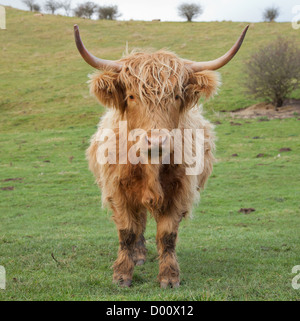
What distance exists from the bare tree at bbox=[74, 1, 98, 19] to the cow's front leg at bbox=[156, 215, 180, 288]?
57.7 m

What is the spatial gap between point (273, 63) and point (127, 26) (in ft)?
75.5

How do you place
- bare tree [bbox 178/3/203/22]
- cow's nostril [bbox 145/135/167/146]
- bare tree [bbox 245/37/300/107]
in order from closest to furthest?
cow's nostril [bbox 145/135/167/146] < bare tree [bbox 245/37/300/107] < bare tree [bbox 178/3/203/22]

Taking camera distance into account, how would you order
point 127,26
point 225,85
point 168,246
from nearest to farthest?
point 168,246
point 225,85
point 127,26

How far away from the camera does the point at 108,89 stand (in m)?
4.54

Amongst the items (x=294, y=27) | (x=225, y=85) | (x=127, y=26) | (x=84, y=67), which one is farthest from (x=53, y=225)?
(x=127, y=26)

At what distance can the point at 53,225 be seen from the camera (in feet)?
30.8

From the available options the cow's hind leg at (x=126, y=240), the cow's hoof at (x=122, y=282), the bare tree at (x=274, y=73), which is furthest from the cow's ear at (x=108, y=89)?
the bare tree at (x=274, y=73)

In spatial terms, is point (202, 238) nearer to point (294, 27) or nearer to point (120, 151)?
point (120, 151)

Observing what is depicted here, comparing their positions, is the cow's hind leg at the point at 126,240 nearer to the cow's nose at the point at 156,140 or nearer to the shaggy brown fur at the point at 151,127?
the shaggy brown fur at the point at 151,127

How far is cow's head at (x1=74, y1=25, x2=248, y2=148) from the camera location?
4.28 meters

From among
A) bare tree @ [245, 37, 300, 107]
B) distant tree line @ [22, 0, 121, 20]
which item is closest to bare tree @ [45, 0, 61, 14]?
distant tree line @ [22, 0, 121, 20]

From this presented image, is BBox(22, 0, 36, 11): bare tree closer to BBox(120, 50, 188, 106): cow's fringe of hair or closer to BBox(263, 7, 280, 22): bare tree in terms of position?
BBox(263, 7, 280, 22): bare tree

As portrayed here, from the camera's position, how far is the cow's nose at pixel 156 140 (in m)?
3.97

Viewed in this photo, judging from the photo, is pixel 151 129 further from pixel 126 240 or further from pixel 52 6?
pixel 52 6
